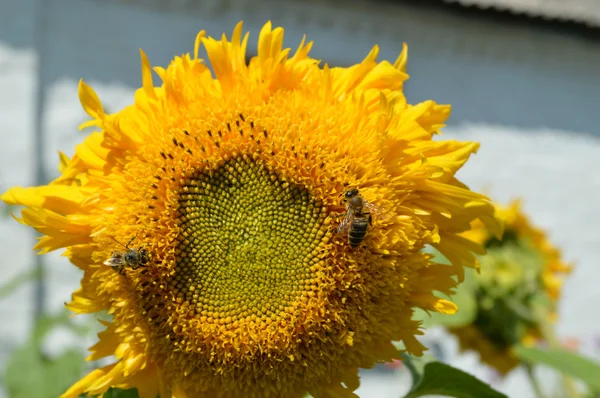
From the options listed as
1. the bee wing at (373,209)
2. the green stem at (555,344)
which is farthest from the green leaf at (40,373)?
the green stem at (555,344)

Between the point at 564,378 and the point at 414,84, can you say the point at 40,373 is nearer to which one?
the point at 564,378

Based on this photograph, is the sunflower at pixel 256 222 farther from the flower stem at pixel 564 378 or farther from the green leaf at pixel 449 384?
the flower stem at pixel 564 378

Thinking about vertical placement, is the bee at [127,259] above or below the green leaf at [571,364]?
above

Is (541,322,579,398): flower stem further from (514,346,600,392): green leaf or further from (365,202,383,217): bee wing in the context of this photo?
(365,202,383,217): bee wing

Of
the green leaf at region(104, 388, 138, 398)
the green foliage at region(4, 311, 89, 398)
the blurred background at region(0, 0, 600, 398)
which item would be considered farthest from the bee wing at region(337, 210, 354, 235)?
the blurred background at region(0, 0, 600, 398)

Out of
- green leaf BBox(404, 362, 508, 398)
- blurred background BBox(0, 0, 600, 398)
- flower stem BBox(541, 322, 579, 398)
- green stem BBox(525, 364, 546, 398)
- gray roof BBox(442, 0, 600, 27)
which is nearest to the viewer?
green leaf BBox(404, 362, 508, 398)

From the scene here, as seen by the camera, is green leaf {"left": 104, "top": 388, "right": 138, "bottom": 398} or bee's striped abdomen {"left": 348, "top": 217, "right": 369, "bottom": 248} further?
green leaf {"left": 104, "top": 388, "right": 138, "bottom": 398}

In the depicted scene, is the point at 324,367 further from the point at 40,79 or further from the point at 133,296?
the point at 40,79

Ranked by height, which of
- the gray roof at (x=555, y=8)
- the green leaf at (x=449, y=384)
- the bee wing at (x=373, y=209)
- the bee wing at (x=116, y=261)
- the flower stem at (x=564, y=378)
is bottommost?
the flower stem at (x=564, y=378)
